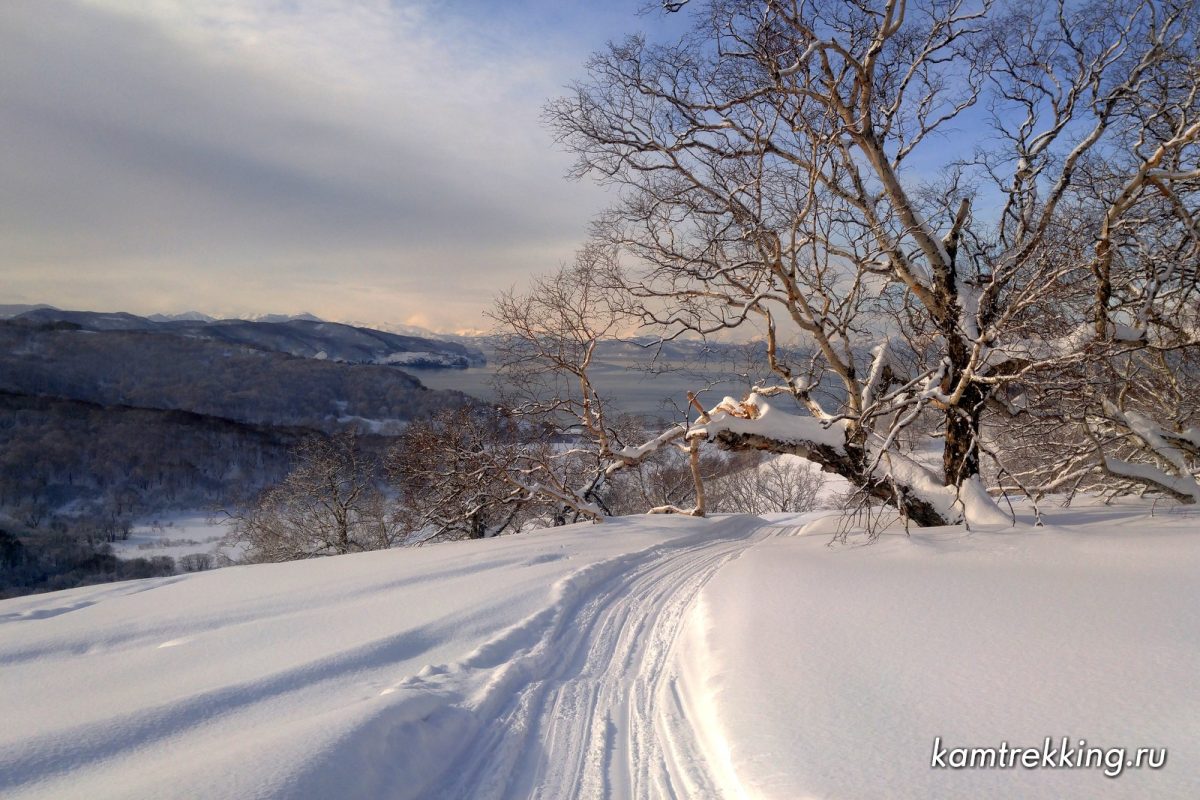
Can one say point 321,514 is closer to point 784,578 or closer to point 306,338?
point 784,578

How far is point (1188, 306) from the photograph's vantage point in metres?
9.75

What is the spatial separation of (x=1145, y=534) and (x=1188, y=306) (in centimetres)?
592

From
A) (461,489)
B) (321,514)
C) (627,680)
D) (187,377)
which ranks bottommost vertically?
(321,514)

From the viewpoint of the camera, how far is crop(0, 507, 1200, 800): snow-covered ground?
8.64 feet

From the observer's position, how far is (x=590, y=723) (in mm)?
3428

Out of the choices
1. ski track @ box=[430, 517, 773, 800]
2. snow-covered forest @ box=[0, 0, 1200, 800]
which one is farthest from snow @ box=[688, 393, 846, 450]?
ski track @ box=[430, 517, 773, 800]

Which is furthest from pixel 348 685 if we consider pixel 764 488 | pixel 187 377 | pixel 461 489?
pixel 187 377

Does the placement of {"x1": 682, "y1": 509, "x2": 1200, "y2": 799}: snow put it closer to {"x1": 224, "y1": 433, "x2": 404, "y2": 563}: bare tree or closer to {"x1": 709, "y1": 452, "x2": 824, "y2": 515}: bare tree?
{"x1": 224, "y1": 433, "x2": 404, "y2": 563}: bare tree

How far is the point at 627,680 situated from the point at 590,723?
0.64 m

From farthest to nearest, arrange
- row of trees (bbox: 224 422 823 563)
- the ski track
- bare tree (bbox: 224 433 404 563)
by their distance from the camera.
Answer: bare tree (bbox: 224 433 404 563) → row of trees (bbox: 224 422 823 563) → the ski track

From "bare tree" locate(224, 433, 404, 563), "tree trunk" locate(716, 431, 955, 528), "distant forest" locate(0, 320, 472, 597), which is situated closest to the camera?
"tree trunk" locate(716, 431, 955, 528)

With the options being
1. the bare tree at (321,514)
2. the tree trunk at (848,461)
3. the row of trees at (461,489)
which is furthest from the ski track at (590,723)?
the bare tree at (321,514)

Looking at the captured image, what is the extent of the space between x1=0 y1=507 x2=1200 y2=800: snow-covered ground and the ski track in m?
0.02

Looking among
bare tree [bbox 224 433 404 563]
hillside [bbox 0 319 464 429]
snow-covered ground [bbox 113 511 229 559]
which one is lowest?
snow-covered ground [bbox 113 511 229 559]
